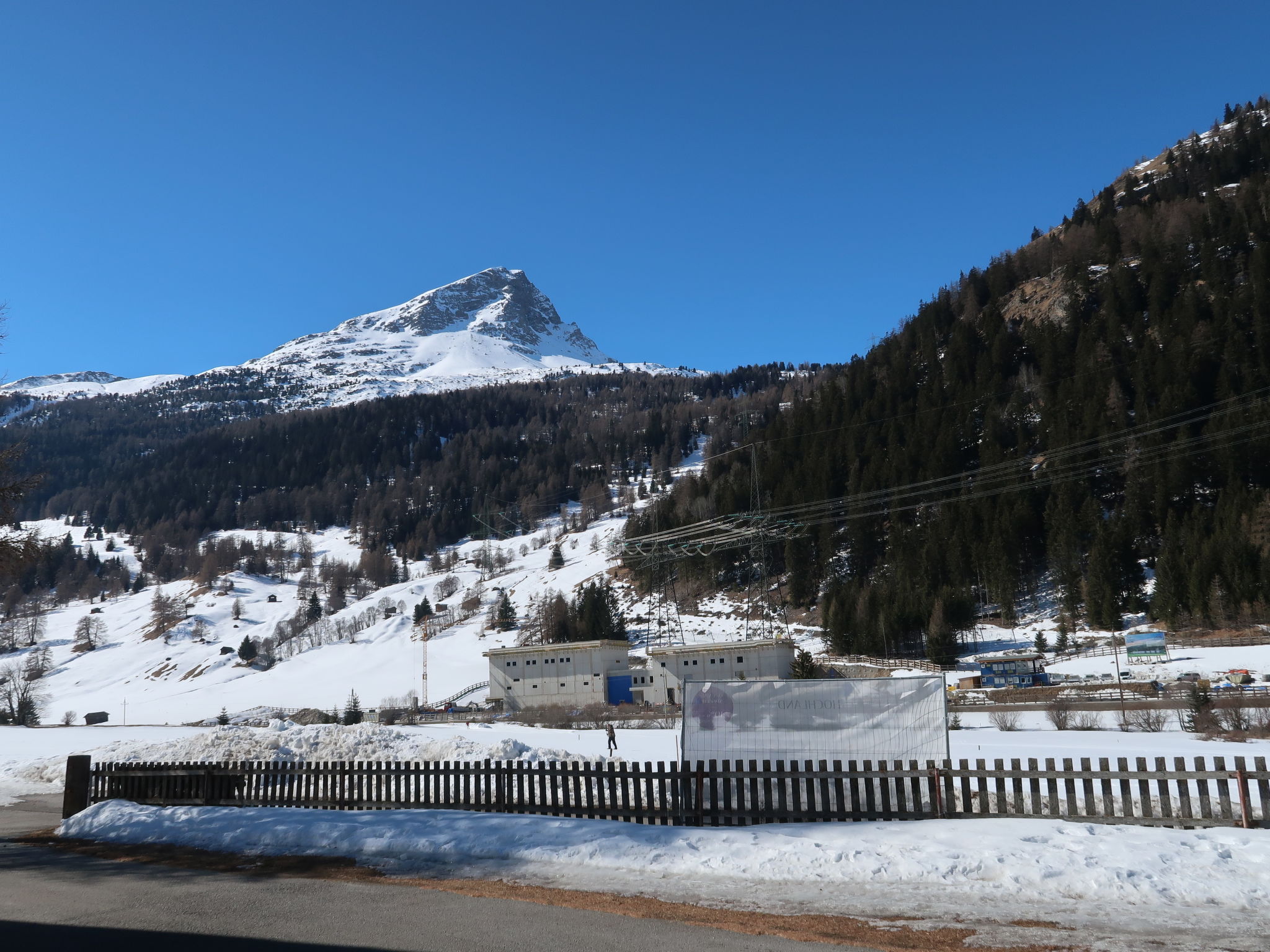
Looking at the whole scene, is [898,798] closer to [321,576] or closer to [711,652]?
[711,652]

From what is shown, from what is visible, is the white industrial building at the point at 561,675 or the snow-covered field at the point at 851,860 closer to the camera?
the snow-covered field at the point at 851,860

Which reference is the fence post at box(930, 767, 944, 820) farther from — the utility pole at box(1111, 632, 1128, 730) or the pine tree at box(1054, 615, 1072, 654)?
the pine tree at box(1054, 615, 1072, 654)

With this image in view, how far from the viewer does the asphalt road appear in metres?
7.43

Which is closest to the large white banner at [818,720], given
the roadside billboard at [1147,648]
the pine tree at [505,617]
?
the roadside billboard at [1147,648]

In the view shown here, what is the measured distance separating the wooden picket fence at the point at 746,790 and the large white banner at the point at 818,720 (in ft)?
0.94

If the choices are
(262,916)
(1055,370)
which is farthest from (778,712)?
(1055,370)

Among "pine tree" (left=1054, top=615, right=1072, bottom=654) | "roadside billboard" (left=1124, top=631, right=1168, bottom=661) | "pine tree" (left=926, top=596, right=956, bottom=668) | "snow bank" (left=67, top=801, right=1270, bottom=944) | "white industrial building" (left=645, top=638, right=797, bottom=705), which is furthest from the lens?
"pine tree" (left=926, top=596, right=956, bottom=668)

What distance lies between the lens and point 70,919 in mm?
8398

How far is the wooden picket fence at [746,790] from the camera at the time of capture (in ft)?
37.3

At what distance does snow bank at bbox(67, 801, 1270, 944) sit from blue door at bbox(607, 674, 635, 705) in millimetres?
64962

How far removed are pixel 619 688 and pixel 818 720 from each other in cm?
6583

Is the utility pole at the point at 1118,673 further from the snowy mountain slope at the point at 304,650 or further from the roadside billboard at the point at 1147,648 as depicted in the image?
the snowy mountain slope at the point at 304,650

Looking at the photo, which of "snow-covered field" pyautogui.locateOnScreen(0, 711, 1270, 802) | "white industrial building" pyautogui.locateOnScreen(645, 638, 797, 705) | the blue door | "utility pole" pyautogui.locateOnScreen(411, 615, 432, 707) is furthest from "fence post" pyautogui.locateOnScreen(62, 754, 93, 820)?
"utility pole" pyautogui.locateOnScreen(411, 615, 432, 707)

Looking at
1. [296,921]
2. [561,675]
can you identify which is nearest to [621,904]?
[296,921]
